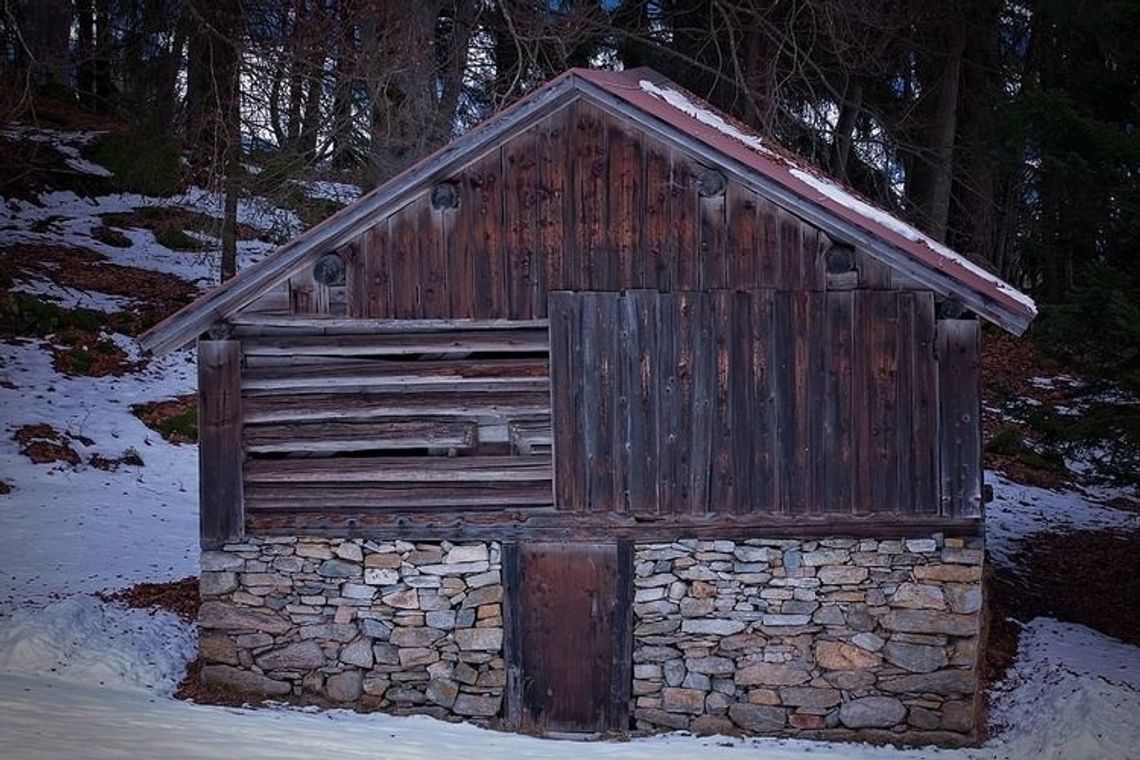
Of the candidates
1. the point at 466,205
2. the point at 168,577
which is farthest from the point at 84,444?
the point at 466,205

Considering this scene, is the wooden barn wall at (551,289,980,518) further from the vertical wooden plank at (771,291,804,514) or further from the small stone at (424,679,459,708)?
the small stone at (424,679,459,708)

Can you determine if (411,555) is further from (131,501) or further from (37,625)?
(131,501)

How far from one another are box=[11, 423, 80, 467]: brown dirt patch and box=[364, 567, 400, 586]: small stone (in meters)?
8.40

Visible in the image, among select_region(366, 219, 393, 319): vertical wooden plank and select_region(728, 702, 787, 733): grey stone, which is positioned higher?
select_region(366, 219, 393, 319): vertical wooden plank

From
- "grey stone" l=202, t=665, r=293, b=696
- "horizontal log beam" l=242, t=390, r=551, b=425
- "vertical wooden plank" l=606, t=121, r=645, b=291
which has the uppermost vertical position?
"vertical wooden plank" l=606, t=121, r=645, b=291

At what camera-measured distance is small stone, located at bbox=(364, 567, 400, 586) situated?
37.0 feet

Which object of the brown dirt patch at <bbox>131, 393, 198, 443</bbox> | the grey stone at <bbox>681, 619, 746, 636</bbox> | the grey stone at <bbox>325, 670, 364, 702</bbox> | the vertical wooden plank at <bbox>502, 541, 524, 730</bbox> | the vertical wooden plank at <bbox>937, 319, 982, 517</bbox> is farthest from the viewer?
the brown dirt patch at <bbox>131, 393, 198, 443</bbox>

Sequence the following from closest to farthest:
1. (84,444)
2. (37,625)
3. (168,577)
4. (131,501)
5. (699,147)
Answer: (699,147) → (37,625) → (168,577) → (131,501) → (84,444)

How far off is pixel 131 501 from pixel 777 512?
9.89 m

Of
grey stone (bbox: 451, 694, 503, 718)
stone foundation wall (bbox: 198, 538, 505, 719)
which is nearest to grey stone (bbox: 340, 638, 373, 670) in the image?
stone foundation wall (bbox: 198, 538, 505, 719)

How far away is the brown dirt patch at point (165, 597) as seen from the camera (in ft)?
44.4

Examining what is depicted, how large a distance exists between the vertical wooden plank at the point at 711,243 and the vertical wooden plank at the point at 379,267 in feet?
8.85

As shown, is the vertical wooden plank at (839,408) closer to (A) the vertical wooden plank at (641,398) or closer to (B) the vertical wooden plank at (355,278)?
(A) the vertical wooden plank at (641,398)

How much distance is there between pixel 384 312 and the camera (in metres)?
11.1
